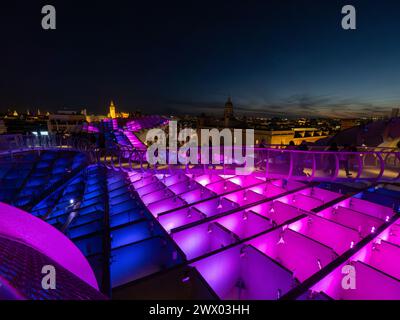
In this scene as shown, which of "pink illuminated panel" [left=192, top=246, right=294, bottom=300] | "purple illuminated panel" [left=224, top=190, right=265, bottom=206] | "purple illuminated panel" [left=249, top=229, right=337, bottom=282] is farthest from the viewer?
"purple illuminated panel" [left=224, top=190, right=265, bottom=206]

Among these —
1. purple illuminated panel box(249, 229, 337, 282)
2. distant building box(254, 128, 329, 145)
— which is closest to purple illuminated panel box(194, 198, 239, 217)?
purple illuminated panel box(249, 229, 337, 282)

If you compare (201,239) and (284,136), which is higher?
(284,136)

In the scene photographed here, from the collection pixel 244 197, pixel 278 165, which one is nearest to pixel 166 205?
pixel 244 197

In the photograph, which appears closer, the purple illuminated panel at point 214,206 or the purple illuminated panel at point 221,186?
the purple illuminated panel at point 214,206

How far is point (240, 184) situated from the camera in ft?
32.7

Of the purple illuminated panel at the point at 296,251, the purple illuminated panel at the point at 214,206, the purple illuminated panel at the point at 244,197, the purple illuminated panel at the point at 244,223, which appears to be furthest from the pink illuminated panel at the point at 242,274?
the purple illuminated panel at the point at 244,197

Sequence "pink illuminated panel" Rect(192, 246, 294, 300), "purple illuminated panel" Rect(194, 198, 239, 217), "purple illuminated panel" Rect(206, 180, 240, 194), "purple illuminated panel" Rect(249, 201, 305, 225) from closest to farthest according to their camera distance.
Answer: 1. "pink illuminated panel" Rect(192, 246, 294, 300)
2. "purple illuminated panel" Rect(249, 201, 305, 225)
3. "purple illuminated panel" Rect(194, 198, 239, 217)
4. "purple illuminated panel" Rect(206, 180, 240, 194)

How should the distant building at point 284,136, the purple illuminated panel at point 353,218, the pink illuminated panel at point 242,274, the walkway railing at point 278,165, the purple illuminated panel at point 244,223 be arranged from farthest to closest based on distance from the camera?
the distant building at point 284,136 → the walkway railing at point 278,165 → the purple illuminated panel at point 244,223 → the purple illuminated panel at point 353,218 → the pink illuminated panel at point 242,274

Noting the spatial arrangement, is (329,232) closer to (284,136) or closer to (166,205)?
(166,205)

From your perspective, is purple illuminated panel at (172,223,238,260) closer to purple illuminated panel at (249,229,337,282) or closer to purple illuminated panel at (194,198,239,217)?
purple illuminated panel at (249,229,337,282)

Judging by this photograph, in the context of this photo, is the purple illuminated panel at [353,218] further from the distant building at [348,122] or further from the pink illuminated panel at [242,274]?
the distant building at [348,122]
